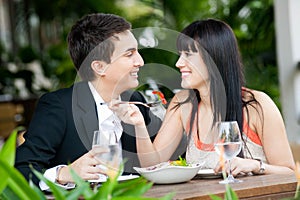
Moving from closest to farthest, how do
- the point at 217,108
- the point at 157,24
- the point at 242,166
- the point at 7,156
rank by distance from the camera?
the point at 7,156 < the point at 242,166 < the point at 217,108 < the point at 157,24

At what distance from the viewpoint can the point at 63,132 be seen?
2408 millimetres

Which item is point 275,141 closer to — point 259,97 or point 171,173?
point 259,97

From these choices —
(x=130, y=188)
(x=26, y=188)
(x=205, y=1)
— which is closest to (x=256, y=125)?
(x=130, y=188)

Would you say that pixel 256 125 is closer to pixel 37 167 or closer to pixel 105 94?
pixel 105 94

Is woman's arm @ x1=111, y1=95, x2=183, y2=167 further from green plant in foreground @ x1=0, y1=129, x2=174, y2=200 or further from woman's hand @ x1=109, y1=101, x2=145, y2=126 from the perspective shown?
green plant in foreground @ x1=0, y1=129, x2=174, y2=200

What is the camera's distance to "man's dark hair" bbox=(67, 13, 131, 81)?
96.7 inches

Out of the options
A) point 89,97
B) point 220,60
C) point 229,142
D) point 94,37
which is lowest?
point 229,142

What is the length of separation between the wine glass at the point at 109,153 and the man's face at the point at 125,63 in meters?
0.47

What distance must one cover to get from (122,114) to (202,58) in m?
0.41

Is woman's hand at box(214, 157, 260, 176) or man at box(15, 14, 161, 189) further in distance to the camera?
man at box(15, 14, 161, 189)

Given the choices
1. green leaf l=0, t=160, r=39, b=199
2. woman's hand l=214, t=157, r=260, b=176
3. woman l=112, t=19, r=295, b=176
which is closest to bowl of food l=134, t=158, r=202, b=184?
woman's hand l=214, t=157, r=260, b=176

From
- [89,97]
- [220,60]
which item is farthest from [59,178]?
[220,60]

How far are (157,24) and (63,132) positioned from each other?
14.9 feet

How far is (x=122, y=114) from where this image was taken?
7.39 ft
